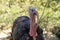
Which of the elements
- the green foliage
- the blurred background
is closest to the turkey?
the blurred background

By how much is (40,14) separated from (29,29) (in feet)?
Answer: 5.04

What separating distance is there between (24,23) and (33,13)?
50 cm

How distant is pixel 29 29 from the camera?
11.3ft

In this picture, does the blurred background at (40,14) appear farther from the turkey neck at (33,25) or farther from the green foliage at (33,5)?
the turkey neck at (33,25)

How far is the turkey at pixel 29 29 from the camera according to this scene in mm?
3221

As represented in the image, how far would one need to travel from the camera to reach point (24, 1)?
5.44 meters

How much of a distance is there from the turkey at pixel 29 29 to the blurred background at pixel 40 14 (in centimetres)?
80

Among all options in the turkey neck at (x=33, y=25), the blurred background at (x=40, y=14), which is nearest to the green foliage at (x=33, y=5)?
the blurred background at (x=40, y=14)

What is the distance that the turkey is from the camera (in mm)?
3221

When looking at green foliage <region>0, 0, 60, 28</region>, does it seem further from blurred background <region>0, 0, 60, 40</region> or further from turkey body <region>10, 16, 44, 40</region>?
turkey body <region>10, 16, 44, 40</region>

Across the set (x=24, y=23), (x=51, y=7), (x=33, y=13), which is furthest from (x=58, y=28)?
(x=33, y=13)

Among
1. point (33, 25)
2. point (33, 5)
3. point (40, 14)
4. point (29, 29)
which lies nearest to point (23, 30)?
point (29, 29)

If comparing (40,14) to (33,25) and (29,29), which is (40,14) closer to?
(29,29)

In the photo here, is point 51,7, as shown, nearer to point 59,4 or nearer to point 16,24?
point 59,4
